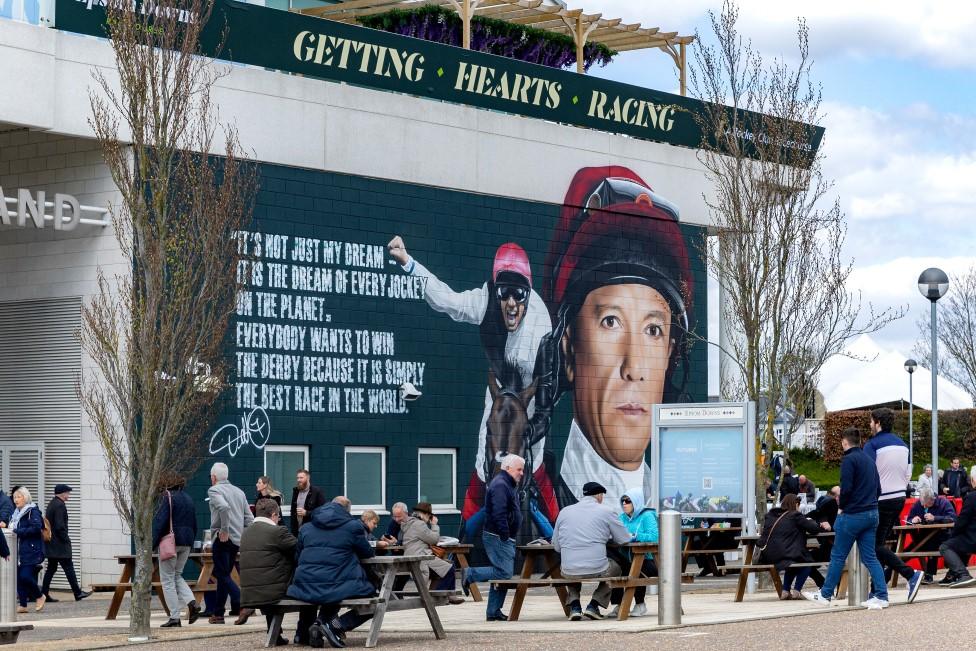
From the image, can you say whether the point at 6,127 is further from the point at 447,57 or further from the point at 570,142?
the point at 570,142

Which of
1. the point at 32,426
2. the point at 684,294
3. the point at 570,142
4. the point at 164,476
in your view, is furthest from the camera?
the point at 684,294

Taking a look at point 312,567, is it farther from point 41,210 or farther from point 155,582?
point 41,210

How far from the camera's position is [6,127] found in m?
22.0

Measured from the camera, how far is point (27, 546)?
67.1ft

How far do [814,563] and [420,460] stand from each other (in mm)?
8422

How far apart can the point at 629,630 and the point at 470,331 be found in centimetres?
1168

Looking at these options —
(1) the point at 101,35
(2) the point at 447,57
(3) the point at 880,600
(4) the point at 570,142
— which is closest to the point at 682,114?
(4) the point at 570,142

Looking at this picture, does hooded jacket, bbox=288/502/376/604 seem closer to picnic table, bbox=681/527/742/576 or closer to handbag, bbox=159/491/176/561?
handbag, bbox=159/491/176/561

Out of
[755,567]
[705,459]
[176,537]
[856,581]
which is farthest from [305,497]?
[856,581]

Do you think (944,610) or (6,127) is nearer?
(944,610)

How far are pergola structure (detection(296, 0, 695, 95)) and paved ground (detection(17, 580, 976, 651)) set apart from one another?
12586 millimetres

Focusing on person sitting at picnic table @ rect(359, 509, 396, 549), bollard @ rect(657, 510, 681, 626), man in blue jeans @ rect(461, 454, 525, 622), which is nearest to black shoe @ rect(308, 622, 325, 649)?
person sitting at picnic table @ rect(359, 509, 396, 549)

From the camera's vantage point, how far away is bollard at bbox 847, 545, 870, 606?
58.3 ft
